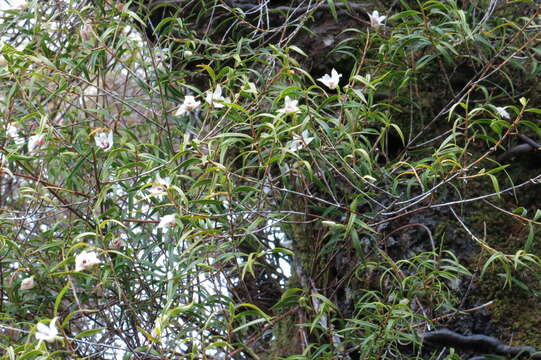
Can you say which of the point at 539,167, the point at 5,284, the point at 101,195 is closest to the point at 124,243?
the point at 101,195

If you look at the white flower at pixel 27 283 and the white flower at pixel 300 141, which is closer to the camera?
the white flower at pixel 300 141

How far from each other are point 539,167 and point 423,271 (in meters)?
0.64

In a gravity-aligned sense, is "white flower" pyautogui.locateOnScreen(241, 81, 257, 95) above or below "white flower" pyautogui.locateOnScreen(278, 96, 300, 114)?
below

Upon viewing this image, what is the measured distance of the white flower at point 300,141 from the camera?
4.62 ft

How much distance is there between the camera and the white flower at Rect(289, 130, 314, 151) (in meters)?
1.41

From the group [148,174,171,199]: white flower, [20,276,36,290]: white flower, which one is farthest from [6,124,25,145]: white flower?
[148,174,171,199]: white flower

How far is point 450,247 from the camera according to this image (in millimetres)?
1786

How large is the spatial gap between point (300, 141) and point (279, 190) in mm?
189

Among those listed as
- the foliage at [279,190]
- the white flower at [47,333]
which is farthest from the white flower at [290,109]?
the white flower at [47,333]

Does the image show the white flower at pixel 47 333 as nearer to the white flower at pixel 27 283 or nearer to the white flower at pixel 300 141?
the white flower at pixel 27 283

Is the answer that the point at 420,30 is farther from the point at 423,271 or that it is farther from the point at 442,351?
the point at 442,351

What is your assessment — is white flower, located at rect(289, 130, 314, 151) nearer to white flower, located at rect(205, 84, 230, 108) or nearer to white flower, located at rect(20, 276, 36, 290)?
white flower, located at rect(205, 84, 230, 108)

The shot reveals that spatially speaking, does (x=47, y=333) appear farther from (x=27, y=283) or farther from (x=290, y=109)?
(x=290, y=109)

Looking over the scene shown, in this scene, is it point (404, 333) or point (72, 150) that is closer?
point (404, 333)
